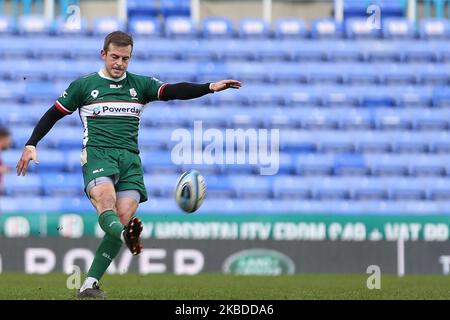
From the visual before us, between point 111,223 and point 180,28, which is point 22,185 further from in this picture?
point 111,223

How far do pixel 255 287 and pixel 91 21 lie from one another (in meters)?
10.6

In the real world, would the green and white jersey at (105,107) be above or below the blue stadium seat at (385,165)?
above

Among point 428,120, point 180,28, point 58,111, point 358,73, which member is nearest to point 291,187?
point 358,73

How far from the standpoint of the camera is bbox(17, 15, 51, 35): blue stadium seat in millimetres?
19391

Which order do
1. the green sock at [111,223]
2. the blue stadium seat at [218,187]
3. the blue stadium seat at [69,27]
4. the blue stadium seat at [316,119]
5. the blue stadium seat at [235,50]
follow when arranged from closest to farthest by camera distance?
the green sock at [111,223]
the blue stadium seat at [218,187]
the blue stadium seat at [316,119]
the blue stadium seat at [69,27]
the blue stadium seat at [235,50]

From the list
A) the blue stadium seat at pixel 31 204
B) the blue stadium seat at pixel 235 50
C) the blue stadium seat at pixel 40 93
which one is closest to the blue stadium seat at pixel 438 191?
the blue stadium seat at pixel 235 50

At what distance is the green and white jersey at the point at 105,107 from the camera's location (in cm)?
795

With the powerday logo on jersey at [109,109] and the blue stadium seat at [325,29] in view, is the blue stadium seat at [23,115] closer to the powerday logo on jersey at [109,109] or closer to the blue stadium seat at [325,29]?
the blue stadium seat at [325,29]

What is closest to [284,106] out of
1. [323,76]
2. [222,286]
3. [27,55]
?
[323,76]

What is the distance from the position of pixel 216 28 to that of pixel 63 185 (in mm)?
4198

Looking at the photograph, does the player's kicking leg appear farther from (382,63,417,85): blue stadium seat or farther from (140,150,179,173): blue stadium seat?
(382,63,417,85): blue stadium seat

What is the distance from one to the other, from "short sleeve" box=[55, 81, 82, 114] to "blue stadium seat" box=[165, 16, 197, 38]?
1153 cm

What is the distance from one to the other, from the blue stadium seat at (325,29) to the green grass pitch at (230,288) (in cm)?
739
